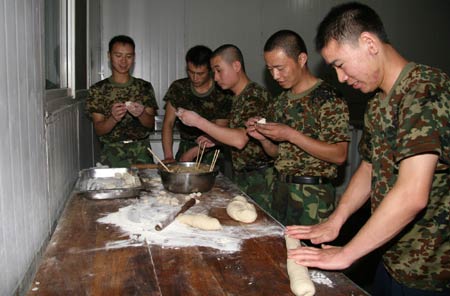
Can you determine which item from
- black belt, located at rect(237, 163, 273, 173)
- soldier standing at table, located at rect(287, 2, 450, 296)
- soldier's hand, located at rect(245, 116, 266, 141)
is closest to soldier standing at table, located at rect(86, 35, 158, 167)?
black belt, located at rect(237, 163, 273, 173)

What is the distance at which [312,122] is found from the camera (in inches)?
94.3

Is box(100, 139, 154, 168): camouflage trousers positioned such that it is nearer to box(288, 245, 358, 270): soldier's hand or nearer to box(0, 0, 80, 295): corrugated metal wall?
box(0, 0, 80, 295): corrugated metal wall

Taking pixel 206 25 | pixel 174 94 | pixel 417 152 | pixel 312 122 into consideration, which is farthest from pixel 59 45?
pixel 206 25

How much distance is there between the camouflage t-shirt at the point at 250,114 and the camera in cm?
290

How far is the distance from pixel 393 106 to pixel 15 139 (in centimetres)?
130

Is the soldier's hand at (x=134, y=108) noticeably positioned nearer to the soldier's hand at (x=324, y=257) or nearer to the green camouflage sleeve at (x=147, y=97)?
the green camouflage sleeve at (x=147, y=97)

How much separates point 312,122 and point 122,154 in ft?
6.48

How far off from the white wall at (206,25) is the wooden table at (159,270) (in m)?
3.74

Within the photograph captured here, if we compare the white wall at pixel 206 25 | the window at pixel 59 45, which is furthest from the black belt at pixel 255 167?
the white wall at pixel 206 25

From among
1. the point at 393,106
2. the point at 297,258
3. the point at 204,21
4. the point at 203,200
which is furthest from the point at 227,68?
the point at 204,21

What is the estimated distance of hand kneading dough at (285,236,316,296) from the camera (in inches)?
44.7

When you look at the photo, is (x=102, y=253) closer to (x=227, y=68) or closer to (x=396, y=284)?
(x=396, y=284)

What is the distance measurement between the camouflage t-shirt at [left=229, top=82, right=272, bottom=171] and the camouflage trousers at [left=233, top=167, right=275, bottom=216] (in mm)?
69

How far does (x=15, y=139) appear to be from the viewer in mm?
1322
